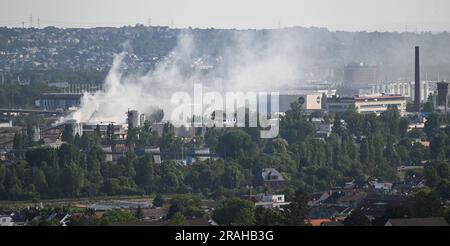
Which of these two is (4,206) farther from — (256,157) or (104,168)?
(256,157)

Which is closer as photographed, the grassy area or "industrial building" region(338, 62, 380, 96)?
the grassy area

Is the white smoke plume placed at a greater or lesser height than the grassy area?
greater

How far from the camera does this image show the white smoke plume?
39.2m

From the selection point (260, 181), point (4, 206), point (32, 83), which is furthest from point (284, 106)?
point (4, 206)

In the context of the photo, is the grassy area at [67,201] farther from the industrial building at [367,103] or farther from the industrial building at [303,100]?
the industrial building at [303,100]

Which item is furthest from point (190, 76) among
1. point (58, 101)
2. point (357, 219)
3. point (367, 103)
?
point (357, 219)

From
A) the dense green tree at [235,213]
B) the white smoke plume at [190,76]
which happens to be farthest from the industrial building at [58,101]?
→ the dense green tree at [235,213]

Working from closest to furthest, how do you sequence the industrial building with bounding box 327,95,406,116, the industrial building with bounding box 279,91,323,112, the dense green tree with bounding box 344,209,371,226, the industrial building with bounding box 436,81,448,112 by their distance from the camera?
the dense green tree with bounding box 344,209,371,226 → the industrial building with bounding box 436,81,448,112 → the industrial building with bounding box 327,95,406,116 → the industrial building with bounding box 279,91,323,112

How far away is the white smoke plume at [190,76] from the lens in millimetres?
39188

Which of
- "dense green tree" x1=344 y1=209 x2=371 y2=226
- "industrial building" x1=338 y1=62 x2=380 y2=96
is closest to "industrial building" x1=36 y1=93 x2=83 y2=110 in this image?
"industrial building" x1=338 y1=62 x2=380 y2=96

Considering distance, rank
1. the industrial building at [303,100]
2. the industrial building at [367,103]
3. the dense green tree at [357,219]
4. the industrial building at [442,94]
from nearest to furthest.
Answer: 1. the dense green tree at [357,219]
2. the industrial building at [442,94]
3. the industrial building at [367,103]
4. the industrial building at [303,100]

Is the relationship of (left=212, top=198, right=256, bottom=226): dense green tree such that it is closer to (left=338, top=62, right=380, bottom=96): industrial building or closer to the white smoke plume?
the white smoke plume

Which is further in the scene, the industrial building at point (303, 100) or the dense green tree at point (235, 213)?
the industrial building at point (303, 100)

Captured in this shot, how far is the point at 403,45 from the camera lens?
5253 cm
